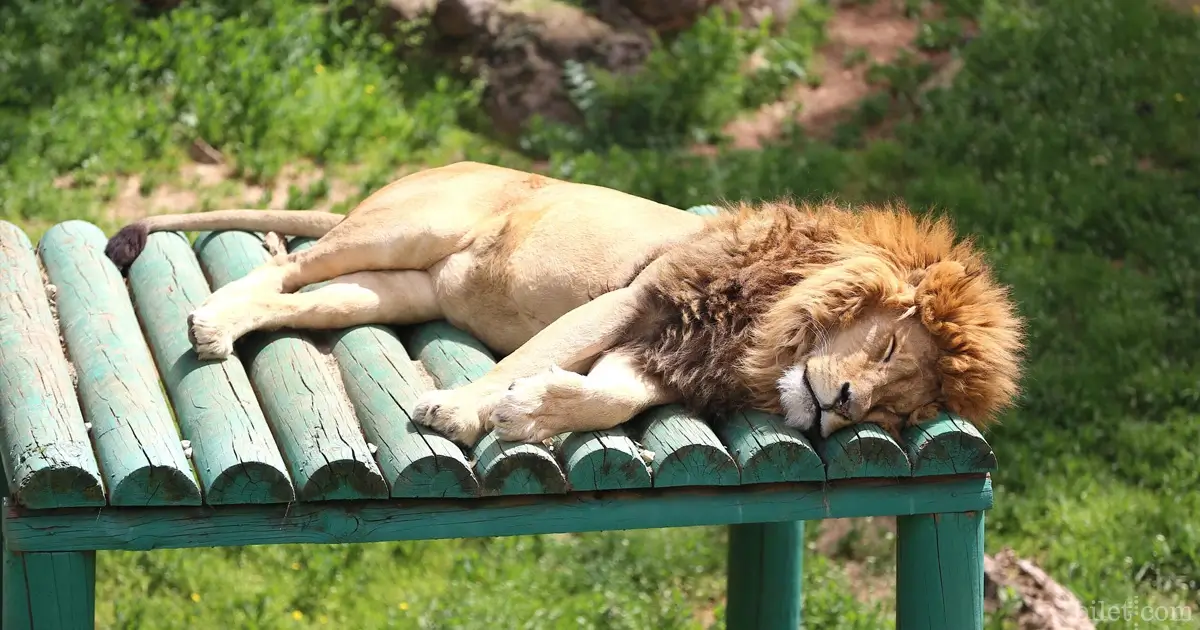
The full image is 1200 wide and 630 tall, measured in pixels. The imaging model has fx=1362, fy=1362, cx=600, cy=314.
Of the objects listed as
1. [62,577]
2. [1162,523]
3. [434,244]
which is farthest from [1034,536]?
[62,577]

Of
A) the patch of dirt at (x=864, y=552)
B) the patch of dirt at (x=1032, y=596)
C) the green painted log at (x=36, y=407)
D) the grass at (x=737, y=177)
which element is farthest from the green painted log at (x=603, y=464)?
the patch of dirt at (x=864, y=552)

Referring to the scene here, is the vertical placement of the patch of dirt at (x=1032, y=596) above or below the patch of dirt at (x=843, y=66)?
above

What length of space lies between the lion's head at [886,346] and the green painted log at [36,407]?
5.09 ft

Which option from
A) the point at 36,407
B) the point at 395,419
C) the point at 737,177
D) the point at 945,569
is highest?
the point at 36,407

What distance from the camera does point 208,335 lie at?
11.7 feet

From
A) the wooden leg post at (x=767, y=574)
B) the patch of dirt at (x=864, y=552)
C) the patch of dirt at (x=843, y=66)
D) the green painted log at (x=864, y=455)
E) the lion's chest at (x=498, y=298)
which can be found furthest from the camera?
the patch of dirt at (x=843, y=66)

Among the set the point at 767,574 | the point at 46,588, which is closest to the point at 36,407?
the point at 46,588

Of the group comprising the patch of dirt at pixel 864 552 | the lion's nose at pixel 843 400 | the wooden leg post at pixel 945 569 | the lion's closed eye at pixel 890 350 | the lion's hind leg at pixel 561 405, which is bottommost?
the patch of dirt at pixel 864 552

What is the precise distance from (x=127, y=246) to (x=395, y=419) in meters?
1.65

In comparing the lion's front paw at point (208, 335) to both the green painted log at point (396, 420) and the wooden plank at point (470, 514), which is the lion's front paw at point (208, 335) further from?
the wooden plank at point (470, 514)

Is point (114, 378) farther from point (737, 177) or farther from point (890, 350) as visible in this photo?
point (737, 177)

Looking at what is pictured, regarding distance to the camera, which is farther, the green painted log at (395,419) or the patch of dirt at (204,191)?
the patch of dirt at (204,191)

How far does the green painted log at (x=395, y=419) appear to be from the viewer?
9.84ft

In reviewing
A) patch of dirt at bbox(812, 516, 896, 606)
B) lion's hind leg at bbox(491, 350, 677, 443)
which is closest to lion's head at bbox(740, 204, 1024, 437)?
lion's hind leg at bbox(491, 350, 677, 443)
